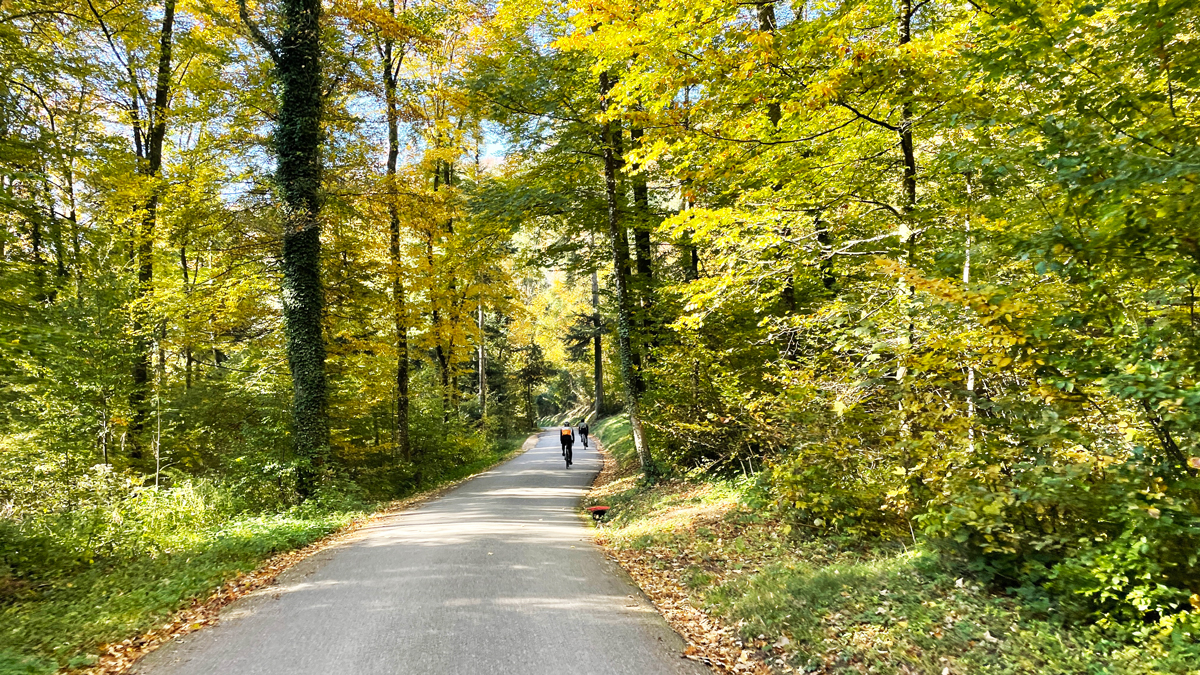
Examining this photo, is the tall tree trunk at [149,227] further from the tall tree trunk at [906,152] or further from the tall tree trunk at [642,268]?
the tall tree trunk at [906,152]

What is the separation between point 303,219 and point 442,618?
9426mm

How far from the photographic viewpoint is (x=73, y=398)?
10.5 metres

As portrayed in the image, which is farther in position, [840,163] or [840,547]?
[840,163]

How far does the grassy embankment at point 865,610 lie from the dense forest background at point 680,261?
263mm

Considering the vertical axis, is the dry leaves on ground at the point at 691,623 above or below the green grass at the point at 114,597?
below

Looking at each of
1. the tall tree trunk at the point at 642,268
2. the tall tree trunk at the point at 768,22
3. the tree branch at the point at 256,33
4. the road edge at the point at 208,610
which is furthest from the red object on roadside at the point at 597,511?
the tree branch at the point at 256,33

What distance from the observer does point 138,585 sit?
603cm

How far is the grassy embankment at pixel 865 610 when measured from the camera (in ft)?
10.7

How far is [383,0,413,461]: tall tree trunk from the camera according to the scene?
51.8 ft

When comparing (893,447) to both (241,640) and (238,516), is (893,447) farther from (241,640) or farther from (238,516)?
(238,516)

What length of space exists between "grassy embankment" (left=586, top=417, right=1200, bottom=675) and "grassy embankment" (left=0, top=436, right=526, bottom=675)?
5026mm

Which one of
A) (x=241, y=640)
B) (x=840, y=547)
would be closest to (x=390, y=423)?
(x=241, y=640)

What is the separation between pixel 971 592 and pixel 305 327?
12.0 meters

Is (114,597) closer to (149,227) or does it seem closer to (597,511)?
(597,511)
